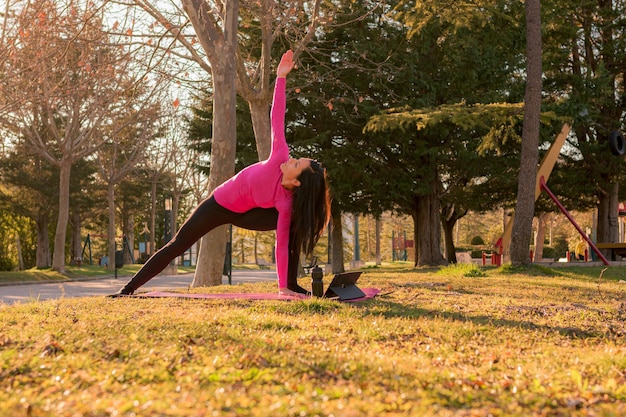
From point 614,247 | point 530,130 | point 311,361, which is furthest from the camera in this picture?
point 614,247

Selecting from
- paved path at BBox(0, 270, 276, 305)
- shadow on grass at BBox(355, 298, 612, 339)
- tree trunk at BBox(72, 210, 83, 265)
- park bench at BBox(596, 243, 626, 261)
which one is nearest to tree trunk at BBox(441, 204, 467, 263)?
park bench at BBox(596, 243, 626, 261)

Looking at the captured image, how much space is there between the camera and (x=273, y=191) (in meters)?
7.61

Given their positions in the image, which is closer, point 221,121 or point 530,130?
point 221,121

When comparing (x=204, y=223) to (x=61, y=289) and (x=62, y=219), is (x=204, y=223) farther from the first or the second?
(x=62, y=219)

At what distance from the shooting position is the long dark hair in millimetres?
7355

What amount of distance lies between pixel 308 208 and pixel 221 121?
17.3ft

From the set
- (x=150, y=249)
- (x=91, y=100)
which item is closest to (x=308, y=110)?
(x=91, y=100)

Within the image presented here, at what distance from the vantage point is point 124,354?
405 cm

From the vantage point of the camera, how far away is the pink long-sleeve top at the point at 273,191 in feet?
24.6

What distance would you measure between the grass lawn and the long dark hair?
84 centimetres

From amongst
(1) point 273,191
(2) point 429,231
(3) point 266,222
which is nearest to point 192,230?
(3) point 266,222

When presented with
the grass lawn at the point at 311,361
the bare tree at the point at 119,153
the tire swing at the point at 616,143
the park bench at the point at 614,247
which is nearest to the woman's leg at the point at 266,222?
the grass lawn at the point at 311,361

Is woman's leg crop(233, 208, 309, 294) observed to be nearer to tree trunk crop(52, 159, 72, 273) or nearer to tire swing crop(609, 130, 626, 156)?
tire swing crop(609, 130, 626, 156)

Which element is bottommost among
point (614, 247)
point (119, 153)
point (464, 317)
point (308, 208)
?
point (464, 317)
